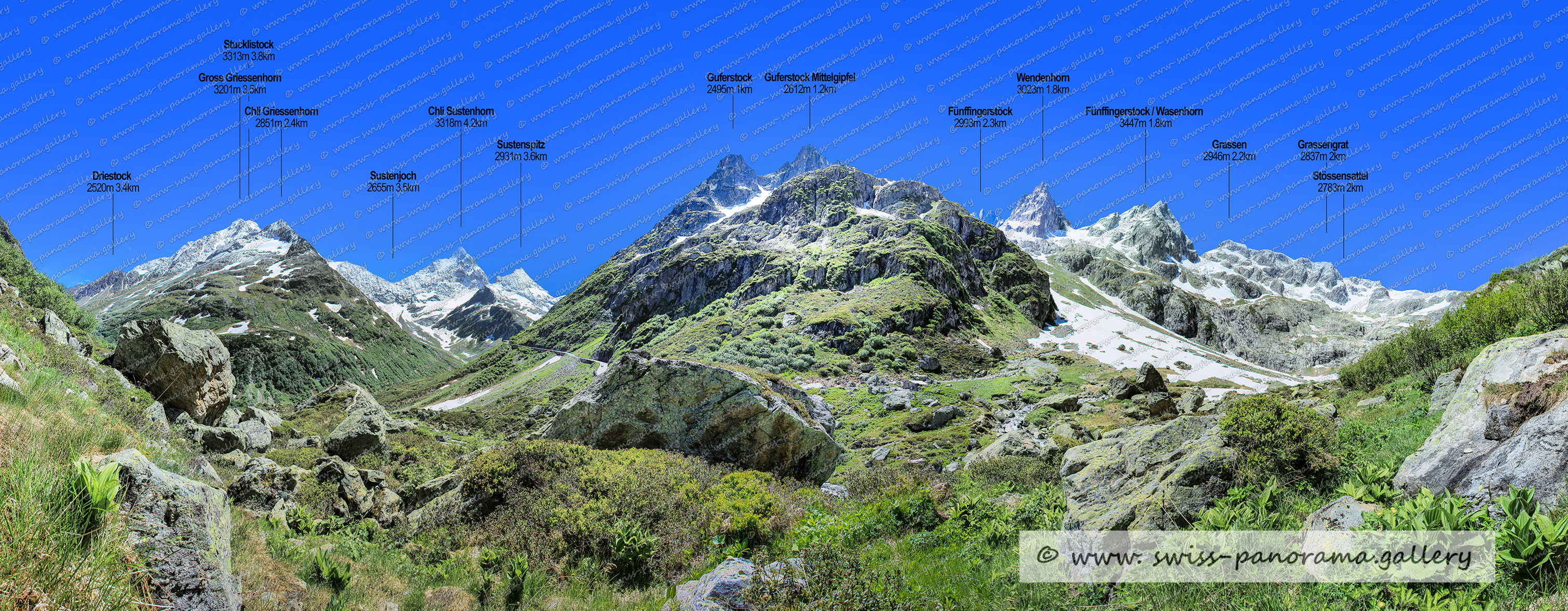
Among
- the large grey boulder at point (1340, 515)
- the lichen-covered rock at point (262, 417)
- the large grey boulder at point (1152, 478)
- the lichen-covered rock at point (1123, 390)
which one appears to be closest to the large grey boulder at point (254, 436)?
the lichen-covered rock at point (262, 417)

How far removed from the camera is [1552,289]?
12.5 m

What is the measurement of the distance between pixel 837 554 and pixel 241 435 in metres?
26.4

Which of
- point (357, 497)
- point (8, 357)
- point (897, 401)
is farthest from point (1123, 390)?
point (8, 357)

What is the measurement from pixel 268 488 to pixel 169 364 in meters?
10.5

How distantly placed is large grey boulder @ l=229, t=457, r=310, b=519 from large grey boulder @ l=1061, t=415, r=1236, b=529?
678 inches

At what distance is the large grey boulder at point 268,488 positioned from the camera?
14.7 m

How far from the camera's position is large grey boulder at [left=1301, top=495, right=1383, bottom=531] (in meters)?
6.26

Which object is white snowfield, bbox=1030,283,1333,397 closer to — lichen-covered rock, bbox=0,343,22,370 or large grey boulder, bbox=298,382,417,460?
large grey boulder, bbox=298,382,417,460

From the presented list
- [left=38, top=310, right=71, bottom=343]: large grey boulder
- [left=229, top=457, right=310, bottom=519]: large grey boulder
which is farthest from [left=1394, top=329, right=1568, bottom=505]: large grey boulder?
[left=38, top=310, right=71, bottom=343]: large grey boulder

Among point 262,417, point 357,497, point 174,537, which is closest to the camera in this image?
point 174,537

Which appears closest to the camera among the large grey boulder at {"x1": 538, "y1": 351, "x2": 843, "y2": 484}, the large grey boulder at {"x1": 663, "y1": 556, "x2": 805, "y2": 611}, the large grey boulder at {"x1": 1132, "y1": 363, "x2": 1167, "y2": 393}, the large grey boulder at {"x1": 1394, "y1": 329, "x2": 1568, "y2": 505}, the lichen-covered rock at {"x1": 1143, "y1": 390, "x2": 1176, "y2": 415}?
the large grey boulder at {"x1": 1394, "y1": 329, "x2": 1568, "y2": 505}

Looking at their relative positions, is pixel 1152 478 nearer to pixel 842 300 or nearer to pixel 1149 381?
pixel 1149 381

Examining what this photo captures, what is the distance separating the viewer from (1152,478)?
29.6 ft

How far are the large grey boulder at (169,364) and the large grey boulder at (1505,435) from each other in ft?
108
